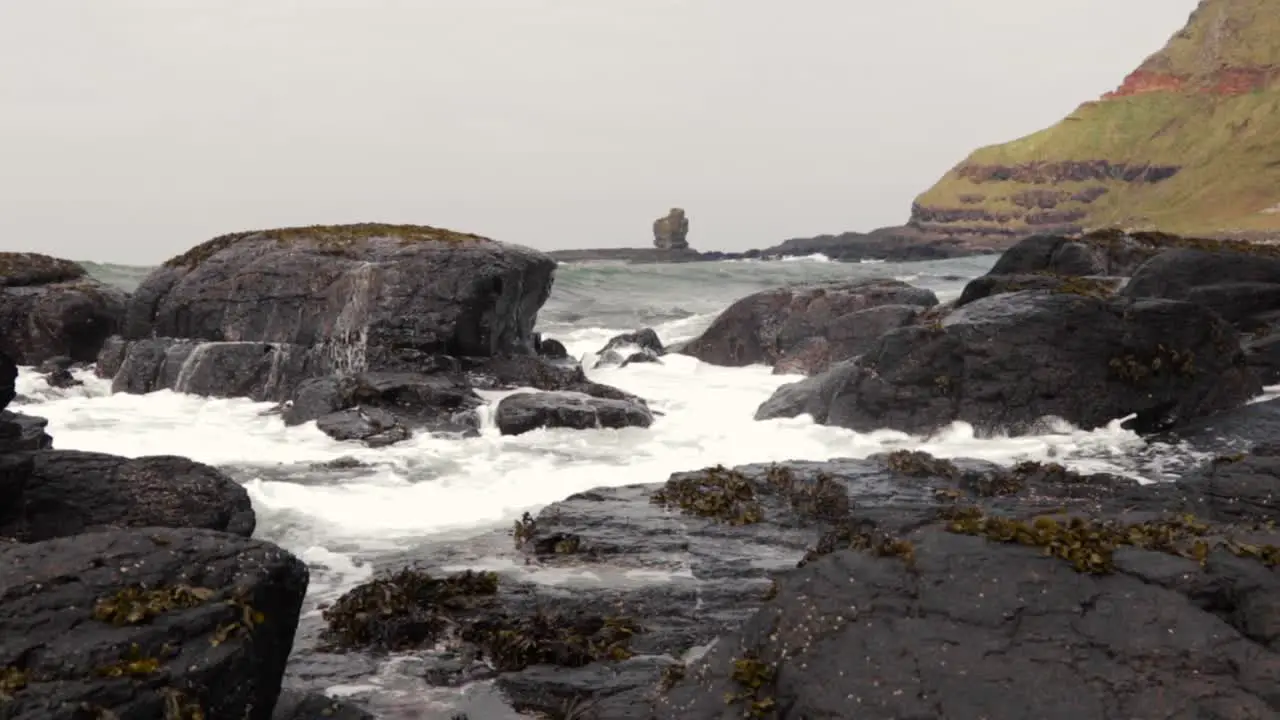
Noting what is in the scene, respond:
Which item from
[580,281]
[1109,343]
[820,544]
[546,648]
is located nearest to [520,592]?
[546,648]

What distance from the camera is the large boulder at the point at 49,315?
31.6 m

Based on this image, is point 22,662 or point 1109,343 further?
point 1109,343

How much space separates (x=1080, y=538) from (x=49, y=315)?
3392cm

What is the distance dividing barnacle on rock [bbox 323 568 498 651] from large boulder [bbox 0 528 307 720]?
211 cm

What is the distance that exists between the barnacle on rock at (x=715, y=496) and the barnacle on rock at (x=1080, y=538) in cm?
609

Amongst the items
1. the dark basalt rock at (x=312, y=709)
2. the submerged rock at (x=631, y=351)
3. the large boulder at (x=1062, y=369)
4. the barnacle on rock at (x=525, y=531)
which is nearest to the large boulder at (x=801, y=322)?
the submerged rock at (x=631, y=351)

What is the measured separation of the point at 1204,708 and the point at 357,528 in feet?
37.4

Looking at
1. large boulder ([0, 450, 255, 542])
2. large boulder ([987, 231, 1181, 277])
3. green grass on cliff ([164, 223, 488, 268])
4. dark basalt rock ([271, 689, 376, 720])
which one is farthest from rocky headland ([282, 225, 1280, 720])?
green grass on cliff ([164, 223, 488, 268])

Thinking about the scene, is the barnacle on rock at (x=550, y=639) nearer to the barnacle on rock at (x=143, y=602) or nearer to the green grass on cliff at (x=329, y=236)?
the barnacle on rock at (x=143, y=602)

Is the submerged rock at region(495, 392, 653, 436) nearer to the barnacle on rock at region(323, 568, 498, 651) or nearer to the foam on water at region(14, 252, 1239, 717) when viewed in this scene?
the foam on water at region(14, 252, 1239, 717)

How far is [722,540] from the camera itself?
12508mm

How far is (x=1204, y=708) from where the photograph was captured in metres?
5.60

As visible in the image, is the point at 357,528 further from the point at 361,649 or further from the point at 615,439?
the point at 615,439

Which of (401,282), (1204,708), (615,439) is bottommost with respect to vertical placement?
(615,439)
